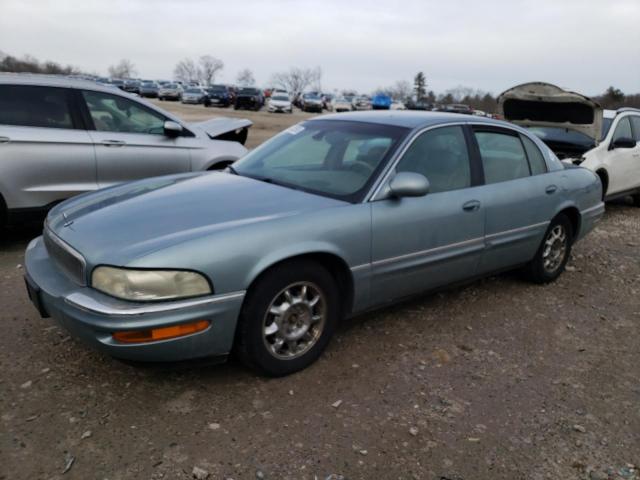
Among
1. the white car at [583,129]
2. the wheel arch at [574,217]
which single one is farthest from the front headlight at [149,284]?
the white car at [583,129]

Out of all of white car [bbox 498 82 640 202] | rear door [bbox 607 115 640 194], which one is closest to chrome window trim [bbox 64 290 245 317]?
white car [bbox 498 82 640 202]

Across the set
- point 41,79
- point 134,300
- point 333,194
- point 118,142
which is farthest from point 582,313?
point 41,79

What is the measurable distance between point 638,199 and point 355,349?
25.5 feet

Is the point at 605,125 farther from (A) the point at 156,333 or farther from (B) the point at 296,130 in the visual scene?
(A) the point at 156,333

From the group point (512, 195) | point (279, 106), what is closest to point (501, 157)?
point (512, 195)

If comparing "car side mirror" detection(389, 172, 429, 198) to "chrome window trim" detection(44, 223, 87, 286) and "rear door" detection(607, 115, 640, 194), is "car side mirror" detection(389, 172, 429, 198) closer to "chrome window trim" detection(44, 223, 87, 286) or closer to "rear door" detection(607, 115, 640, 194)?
"chrome window trim" detection(44, 223, 87, 286)

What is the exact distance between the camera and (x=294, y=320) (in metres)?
3.16

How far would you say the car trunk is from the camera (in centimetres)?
763

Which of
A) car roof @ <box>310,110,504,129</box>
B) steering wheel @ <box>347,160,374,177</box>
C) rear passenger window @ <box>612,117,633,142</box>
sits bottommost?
steering wheel @ <box>347,160,374,177</box>

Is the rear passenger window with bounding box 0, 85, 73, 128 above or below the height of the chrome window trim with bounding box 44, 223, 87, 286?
above

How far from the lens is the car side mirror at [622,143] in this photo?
7801 millimetres

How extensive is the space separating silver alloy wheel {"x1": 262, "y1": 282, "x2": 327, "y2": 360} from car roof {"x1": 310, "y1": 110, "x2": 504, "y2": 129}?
1.46 metres

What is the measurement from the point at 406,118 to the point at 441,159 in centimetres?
42

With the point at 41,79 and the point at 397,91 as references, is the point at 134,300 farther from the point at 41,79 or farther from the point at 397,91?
the point at 397,91
